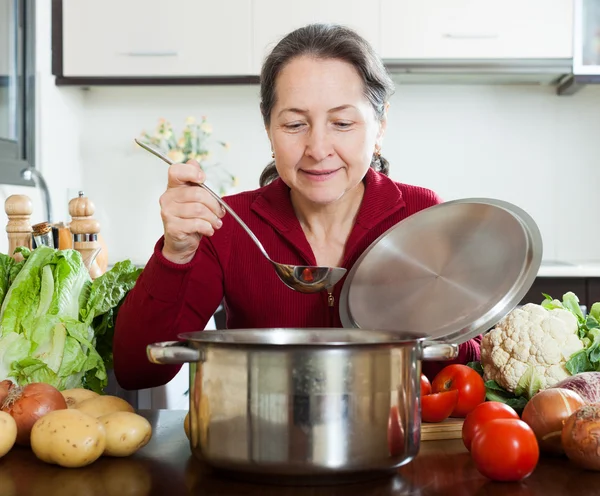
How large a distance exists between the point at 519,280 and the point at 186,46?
213 cm

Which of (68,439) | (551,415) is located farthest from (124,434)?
(551,415)

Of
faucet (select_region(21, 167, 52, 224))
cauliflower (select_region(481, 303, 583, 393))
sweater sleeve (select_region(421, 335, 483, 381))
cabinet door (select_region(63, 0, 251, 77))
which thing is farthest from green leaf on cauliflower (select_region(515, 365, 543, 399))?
cabinet door (select_region(63, 0, 251, 77))

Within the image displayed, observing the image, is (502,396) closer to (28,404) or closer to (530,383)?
(530,383)

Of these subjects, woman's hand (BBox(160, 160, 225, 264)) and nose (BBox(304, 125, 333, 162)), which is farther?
nose (BBox(304, 125, 333, 162))

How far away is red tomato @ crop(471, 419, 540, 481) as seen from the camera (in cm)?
77

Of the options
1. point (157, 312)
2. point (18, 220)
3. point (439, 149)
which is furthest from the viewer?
point (439, 149)

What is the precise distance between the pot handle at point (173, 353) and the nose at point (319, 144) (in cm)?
60

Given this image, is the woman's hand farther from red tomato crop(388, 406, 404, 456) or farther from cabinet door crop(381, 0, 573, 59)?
cabinet door crop(381, 0, 573, 59)

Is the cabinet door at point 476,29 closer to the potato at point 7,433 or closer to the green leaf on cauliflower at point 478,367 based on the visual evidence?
the green leaf on cauliflower at point 478,367

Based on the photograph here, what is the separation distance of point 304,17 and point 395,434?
2.40 m

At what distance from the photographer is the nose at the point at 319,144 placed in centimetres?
131

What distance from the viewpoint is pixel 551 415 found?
0.88 metres

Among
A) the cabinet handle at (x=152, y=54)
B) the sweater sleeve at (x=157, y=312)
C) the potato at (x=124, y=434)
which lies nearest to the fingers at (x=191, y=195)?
the sweater sleeve at (x=157, y=312)

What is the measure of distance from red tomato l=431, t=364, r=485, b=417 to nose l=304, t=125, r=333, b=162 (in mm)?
446
